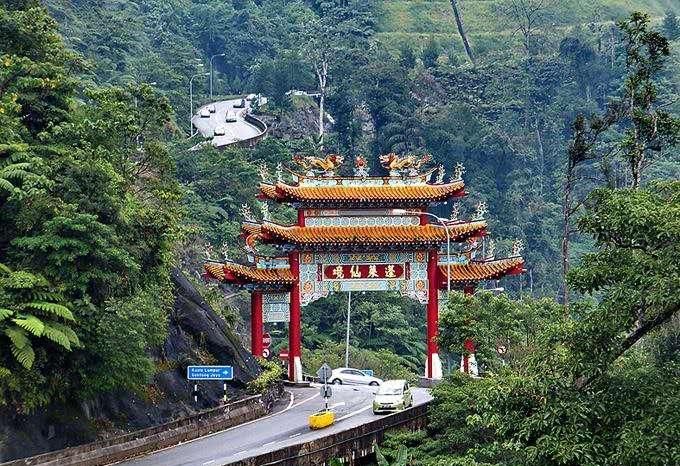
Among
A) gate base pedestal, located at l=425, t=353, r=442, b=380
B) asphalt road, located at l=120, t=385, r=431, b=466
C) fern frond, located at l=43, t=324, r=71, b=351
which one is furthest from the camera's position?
gate base pedestal, located at l=425, t=353, r=442, b=380

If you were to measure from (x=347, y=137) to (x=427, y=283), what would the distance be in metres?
70.3

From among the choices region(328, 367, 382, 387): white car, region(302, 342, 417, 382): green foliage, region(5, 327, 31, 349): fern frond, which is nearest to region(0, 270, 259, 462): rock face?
region(5, 327, 31, 349): fern frond

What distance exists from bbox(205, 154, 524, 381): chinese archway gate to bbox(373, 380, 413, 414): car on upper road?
9.09 meters

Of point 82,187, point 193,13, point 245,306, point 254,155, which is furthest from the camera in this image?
point 193,13

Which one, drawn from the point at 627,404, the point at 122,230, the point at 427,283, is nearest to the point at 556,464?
the point at 627,404

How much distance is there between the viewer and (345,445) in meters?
40.5

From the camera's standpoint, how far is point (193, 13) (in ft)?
543

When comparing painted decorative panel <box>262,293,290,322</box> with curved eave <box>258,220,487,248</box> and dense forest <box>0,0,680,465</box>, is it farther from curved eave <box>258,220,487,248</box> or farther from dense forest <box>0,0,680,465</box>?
dense forest <box>0,0,680,465</box>

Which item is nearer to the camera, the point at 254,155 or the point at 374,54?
the point at 254,155

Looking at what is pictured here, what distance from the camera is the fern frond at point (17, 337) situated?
34.1m

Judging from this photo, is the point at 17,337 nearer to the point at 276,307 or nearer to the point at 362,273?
the point at 276,307

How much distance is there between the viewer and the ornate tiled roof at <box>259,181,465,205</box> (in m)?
56.2

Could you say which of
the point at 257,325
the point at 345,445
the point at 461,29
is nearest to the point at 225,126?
the point at 461,29

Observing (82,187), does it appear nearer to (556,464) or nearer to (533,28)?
(556,464)
